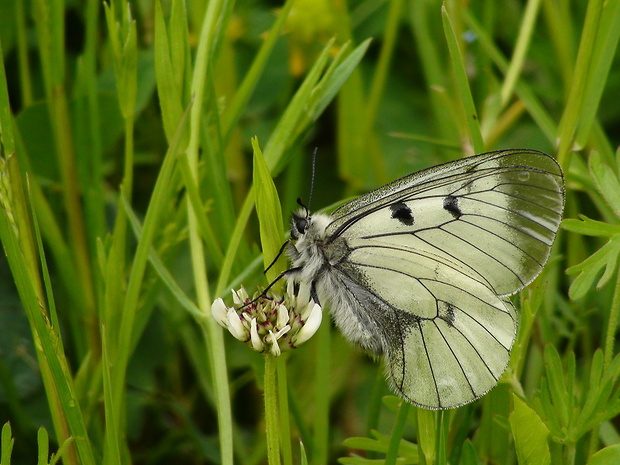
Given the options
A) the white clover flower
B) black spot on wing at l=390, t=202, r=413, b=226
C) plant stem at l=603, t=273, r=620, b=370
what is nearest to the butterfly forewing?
black spot on wing at l=390, t=202, r=413, b=226

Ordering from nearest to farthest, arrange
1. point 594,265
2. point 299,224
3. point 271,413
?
1. point 271,413
2. point 594,265
3. point 299,224

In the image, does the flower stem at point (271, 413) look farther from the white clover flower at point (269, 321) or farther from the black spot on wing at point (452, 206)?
the black spot on wing at point (452, 206)

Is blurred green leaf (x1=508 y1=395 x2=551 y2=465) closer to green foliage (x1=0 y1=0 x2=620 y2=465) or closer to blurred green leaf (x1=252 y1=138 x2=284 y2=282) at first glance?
green foliage (x1=0 y1=0 x2=620 y2=465)

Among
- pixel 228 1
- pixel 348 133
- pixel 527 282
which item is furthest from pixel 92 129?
pixel 527 282

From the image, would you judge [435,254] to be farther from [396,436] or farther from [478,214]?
[396,436]

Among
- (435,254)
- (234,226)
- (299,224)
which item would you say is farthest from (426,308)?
(234,226)
